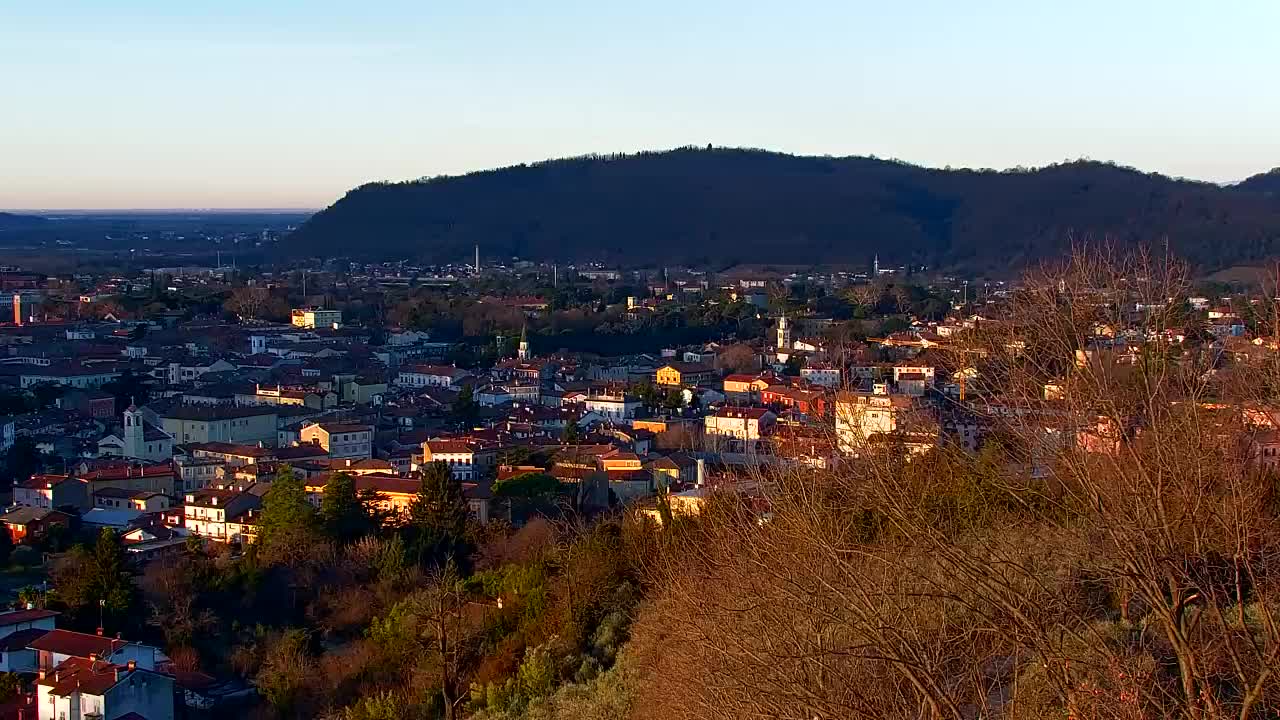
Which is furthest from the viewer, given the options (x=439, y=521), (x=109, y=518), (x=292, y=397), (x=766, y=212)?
(x=766, y=212)

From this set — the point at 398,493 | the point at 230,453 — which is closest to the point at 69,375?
the point at 230,453

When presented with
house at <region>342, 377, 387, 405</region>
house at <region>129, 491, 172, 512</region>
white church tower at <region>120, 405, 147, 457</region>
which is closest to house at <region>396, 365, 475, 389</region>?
house at <region>342, 377, 387, 405</region>

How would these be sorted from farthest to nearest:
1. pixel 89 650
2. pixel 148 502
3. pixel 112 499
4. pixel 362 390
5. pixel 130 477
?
pixel 362 390, pixel 130 477, pixel 112 499, pixel 148 502, pixel 89 650

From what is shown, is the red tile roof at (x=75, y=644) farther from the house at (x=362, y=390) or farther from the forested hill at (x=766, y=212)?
the forested hill at (x=766, y=212)

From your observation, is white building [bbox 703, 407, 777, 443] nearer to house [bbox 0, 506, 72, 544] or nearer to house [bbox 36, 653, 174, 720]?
house [bbox 0, 506, 72, 544]

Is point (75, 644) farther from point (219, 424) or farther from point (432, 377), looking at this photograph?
point (432, 377)

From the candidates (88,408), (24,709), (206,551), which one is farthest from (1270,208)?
(24,709)
